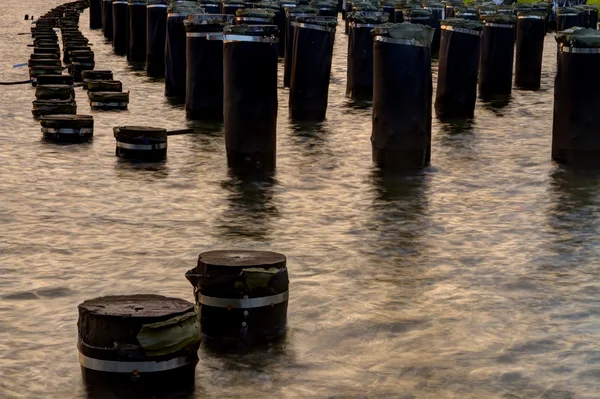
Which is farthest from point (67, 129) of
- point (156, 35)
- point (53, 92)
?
point (156, 35)

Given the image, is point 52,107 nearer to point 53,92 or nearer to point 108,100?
point 53,92

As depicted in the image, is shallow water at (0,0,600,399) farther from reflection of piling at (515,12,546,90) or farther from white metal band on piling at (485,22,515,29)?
reflection of piling at (515,12,546,90)


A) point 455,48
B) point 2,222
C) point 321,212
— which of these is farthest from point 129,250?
point 455,48

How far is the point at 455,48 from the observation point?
17.4 meters

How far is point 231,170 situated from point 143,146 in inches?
49.7

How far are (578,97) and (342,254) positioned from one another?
4875 millimetres

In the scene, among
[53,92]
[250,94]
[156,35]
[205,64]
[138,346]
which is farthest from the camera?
[156,35]

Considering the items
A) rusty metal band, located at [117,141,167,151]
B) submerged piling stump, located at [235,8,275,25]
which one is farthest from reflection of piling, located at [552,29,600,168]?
submerged piling stump, located at [235,8,275,25]

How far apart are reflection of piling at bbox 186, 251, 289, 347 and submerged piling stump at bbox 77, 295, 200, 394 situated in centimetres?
62

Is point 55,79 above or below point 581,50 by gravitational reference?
below

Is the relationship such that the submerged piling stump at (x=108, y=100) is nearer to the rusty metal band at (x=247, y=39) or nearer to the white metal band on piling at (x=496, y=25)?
the white metal band on piling at (x=496, y=25)

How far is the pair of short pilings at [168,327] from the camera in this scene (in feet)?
19.9

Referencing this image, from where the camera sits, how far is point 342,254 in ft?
31.1

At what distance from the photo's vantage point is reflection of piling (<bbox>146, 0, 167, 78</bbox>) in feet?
74.2
